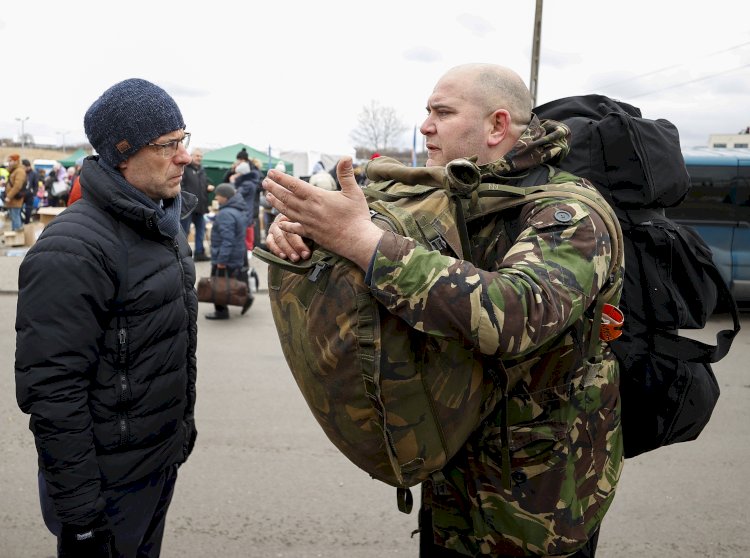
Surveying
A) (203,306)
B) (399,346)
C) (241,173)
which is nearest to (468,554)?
(399,346)

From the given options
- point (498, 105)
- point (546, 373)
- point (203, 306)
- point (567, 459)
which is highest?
point (498, 105)

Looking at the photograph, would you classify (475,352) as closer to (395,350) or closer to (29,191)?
(395,350)

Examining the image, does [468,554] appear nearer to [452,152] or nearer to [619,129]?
[452,152]

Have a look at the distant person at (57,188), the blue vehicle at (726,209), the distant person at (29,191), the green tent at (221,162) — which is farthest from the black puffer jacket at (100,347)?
the green tent at (221,162)

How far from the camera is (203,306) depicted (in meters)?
8.98

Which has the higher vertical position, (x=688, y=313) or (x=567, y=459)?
(x=688, y=313)

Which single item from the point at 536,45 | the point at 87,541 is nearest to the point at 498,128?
the point at 87,541

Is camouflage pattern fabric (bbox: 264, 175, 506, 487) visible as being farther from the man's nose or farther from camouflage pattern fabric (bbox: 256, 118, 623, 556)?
the man's nose

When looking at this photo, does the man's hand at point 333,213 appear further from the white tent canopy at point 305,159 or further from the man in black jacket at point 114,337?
the white tent canopy at point 305,159

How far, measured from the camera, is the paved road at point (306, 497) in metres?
3.29

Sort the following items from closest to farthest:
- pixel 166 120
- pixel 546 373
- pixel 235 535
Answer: pixel 546 373 < pixel 166 120 < pixel 235 535

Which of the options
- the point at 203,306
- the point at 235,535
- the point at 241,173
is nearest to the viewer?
the point at 235,535

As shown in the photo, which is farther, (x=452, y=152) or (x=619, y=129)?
(x=619, y=129)

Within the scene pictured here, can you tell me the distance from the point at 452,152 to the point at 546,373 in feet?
2.05
